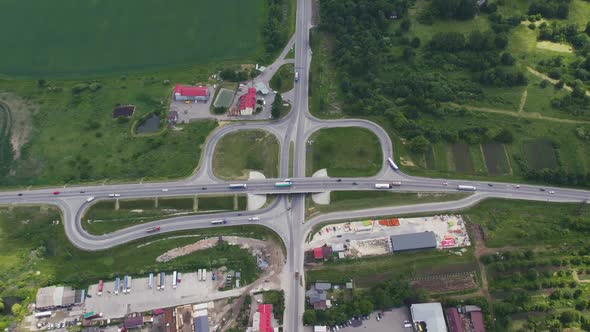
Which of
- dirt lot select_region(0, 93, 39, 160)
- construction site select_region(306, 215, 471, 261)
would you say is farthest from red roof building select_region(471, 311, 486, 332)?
dirt lot select_region(0, 93, 39, 160)

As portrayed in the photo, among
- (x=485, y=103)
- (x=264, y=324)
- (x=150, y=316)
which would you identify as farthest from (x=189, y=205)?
(x=485, y=103)

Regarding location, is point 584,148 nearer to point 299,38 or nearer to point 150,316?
point 299,38

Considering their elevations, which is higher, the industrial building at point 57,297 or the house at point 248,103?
the house at point 248,103

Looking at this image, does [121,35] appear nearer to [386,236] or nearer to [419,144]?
[419,144]

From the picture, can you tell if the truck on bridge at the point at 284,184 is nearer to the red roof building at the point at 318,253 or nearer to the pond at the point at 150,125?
the red roof building at the point at 318,253

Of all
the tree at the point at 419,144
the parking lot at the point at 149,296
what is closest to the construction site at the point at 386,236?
the tree at the point at 419,144
